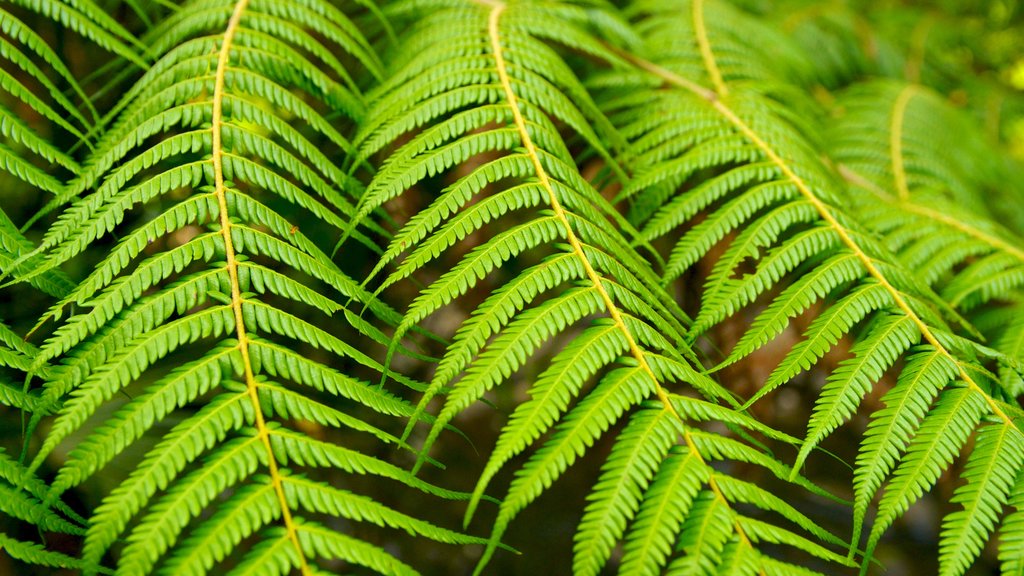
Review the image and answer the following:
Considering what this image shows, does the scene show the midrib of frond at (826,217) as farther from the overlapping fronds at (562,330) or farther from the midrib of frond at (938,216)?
the midrib of frond at (938,216)

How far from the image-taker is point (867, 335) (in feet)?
3.91

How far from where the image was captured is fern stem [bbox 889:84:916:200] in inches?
73.2

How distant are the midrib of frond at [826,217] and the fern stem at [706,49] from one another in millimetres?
60

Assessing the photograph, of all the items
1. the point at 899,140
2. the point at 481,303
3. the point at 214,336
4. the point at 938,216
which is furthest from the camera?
the point at 899,140

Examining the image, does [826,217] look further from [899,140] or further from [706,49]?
[899,140]

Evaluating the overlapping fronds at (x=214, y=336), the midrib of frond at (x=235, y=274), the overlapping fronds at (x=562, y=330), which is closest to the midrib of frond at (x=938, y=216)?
the overlapping fronds at (x=562, y=330)

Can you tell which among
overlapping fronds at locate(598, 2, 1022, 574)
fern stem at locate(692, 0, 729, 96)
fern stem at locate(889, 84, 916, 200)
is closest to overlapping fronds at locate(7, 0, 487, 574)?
overlapping fronds at locate(598, 2, 1022, 574)

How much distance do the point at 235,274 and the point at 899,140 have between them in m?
2.02

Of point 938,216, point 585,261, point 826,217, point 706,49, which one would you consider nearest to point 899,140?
point 938,216

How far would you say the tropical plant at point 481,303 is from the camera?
0.88m

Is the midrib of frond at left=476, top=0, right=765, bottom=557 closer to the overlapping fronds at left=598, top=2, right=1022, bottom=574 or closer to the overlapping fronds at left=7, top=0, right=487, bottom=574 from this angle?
the overlapping fronds at left=598, top=2, right=1022, bottom=574

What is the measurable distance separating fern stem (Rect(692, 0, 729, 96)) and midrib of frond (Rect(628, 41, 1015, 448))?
0.06 metres

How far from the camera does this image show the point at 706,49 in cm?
183

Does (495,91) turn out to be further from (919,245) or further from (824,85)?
(824,85)
